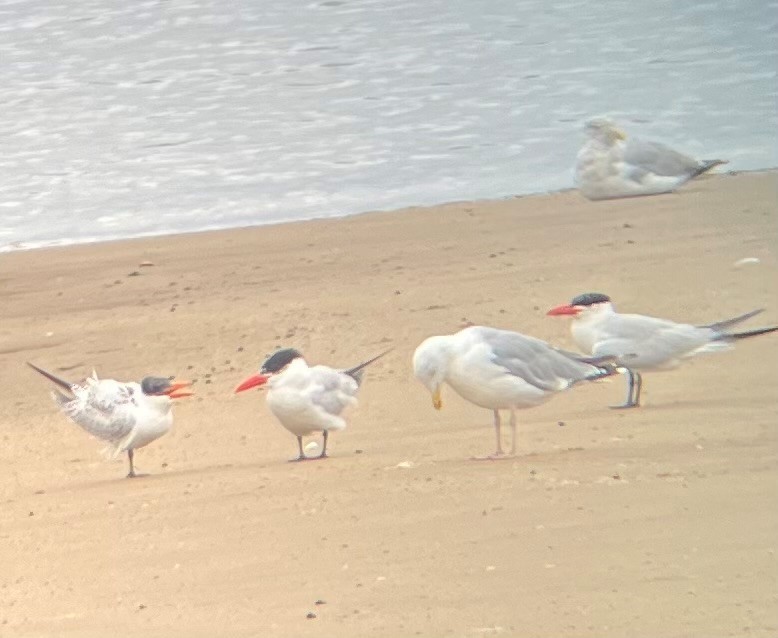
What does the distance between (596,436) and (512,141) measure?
7.42 metres

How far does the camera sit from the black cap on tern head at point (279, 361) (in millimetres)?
7457

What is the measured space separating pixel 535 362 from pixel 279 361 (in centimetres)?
96

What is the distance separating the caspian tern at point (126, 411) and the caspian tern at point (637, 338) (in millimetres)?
1490

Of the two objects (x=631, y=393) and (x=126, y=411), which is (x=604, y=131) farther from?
(x=126, y=411)

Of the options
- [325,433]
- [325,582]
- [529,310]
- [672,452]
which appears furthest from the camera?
[529,310]

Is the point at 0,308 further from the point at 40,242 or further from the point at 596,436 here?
the point at 596,436

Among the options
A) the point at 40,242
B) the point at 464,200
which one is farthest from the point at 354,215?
the point at 40,242

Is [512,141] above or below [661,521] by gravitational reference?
below

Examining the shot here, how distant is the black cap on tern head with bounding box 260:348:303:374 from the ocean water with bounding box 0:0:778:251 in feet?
15.8

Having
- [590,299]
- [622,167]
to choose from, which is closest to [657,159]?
[622,167]

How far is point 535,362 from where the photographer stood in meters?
7.12

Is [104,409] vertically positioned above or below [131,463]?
above

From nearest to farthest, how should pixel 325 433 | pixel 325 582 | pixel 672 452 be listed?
pixel 325 582 < pixel 672 452 < pixel 325 433

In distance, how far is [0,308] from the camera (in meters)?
10.5
